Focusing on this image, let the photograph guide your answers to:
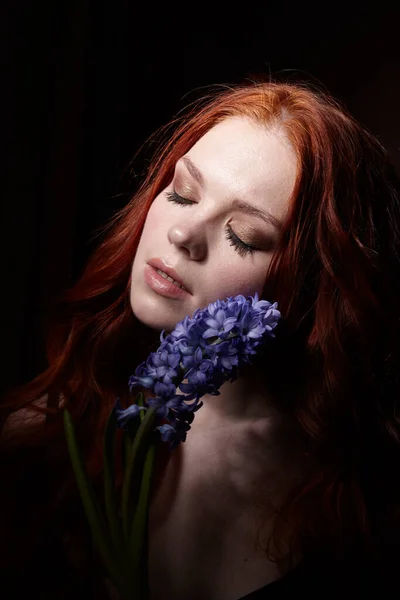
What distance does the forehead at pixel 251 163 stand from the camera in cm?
101

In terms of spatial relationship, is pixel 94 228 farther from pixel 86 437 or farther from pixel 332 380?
pixel 332 380

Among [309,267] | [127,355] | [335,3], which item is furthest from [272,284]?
[335,3]

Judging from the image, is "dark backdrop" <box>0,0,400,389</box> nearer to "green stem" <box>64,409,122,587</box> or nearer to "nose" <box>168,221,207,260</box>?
"nose" <box>168,221,207,260</box>

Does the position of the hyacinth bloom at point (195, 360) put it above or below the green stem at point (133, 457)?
above

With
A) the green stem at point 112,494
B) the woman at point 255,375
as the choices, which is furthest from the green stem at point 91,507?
the woman at point 255,375

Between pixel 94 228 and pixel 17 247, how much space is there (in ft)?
0.62

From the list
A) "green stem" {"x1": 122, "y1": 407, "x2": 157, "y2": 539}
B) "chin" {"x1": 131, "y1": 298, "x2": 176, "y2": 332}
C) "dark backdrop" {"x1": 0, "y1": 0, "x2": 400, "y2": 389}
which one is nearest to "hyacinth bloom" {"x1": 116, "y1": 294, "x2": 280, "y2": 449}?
"green stem" {"x1": 122, "y1": 407, "x2": 157, "y2": 539}

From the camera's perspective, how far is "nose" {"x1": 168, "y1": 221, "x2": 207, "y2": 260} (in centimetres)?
100

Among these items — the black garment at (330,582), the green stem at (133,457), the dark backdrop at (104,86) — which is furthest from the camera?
the dark backdrop at (104,86)

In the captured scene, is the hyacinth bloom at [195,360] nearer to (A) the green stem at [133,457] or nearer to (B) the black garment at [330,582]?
(A) the green stem at [133,457]

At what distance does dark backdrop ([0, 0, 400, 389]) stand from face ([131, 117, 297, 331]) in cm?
32

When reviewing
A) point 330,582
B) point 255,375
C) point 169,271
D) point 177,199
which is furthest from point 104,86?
point 330,582

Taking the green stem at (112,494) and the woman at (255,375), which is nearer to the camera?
the green stem at (112,494)

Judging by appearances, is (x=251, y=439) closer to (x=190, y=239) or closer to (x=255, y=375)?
(x=255, y=375)
